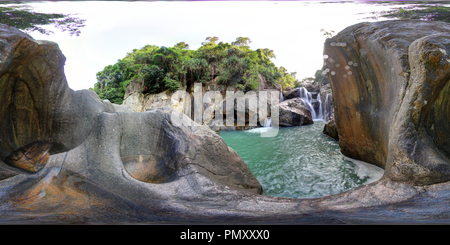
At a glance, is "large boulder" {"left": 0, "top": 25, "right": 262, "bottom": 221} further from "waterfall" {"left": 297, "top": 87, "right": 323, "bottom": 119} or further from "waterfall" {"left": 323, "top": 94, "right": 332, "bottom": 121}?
"waterfall" {"left": 297, "top": 87, "right": 323, "bottom": 119}

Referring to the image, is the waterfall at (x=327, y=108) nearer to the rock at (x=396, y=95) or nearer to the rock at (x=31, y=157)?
the rock at (x=396, y=95)

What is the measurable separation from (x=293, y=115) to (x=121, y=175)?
40.8 ft

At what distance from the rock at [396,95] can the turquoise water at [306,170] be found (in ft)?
2.29

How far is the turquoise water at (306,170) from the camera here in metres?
4.07

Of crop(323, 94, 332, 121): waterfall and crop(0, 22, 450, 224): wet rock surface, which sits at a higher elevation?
crop(0, 22, 450, 224): wet rock surface

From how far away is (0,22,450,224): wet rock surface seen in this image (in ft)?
5.58

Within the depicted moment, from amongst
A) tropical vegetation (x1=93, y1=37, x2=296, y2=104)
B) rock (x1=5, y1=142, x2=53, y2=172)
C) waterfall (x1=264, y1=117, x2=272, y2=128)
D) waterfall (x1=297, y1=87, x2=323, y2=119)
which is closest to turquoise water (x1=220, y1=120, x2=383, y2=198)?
tropical vegetation (x1=93, y1=37, x2=296, y2=104)

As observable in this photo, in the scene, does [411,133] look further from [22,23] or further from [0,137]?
[0,137]

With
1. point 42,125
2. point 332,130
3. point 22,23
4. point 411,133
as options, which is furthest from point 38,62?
point 332,130

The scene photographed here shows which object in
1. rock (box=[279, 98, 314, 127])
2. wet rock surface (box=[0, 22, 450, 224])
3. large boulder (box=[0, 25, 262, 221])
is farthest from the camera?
rock (box=[279, 98, 314, 127])

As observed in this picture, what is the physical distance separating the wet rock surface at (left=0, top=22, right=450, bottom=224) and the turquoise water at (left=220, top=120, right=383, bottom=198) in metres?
1.46

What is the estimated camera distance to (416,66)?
2.68m

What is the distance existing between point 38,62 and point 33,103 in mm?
610

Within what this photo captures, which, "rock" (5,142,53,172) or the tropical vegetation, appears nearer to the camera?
"rock" (5,142,53,172)
